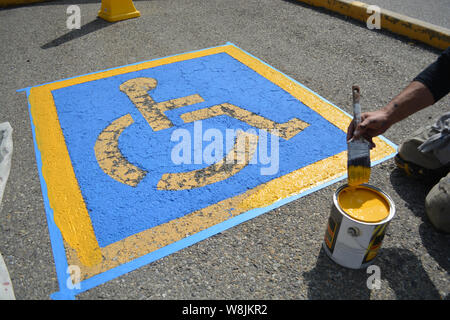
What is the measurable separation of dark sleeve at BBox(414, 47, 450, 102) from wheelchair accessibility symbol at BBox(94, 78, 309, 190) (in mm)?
1368

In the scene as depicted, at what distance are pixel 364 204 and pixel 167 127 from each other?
200cm

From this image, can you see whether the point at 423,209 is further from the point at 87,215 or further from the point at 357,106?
the point at 87,215

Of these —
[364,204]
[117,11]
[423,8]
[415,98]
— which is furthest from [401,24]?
[117,11]

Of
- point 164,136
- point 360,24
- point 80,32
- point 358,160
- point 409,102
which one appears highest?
point 409,102

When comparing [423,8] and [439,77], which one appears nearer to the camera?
[439,77]

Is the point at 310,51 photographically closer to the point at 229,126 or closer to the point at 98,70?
the point at 229,126

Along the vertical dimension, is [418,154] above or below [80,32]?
above

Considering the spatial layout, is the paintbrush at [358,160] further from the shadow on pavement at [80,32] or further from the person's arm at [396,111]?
the shadow on pavement at [80,32]

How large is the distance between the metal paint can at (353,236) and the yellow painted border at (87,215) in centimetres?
64

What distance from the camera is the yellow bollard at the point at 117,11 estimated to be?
5909 mm

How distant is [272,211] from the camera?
243 cm

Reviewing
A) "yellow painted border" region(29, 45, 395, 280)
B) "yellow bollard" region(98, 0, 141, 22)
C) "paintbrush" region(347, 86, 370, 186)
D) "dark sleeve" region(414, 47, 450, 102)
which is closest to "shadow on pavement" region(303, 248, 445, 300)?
"paintbrush" region(347, 86, 370, 186)

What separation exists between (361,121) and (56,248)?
2.09 metres
